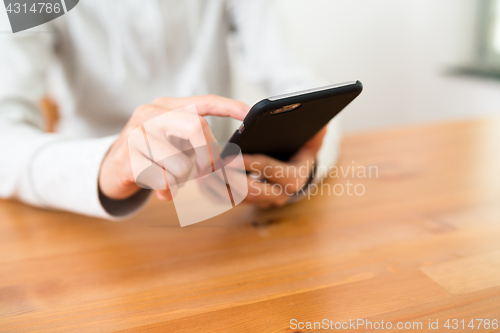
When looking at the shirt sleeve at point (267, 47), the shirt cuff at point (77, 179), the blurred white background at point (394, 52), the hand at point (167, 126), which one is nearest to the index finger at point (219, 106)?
the hand at point (167, 126)

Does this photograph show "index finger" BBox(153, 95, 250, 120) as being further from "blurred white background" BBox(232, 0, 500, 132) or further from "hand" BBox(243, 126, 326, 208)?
"blurred white background" BBox(232, 0, 500, 132)

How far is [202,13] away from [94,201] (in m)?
0.42

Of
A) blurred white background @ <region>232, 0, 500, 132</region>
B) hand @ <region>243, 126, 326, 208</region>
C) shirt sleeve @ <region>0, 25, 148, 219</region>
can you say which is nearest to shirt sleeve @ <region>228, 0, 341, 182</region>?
hand @ <region>243, 126, 326, 208</region>

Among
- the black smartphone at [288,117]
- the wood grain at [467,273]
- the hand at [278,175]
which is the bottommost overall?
the wood grain at [467,273]

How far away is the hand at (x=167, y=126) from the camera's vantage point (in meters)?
0.28

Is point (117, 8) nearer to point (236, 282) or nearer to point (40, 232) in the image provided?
point (40, 232)

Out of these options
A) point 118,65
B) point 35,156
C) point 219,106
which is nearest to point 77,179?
point 35,156

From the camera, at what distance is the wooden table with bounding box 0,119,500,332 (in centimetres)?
25

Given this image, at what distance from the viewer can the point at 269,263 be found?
12.3 inches

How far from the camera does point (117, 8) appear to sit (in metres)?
0.56

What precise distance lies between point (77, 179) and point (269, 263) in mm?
209

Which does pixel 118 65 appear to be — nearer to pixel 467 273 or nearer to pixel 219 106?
pixel 219 106

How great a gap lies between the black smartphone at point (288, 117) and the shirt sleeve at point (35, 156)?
0.14m

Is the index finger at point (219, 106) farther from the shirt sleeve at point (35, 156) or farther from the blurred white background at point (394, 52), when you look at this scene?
the blurred white background at point (394, 52)
